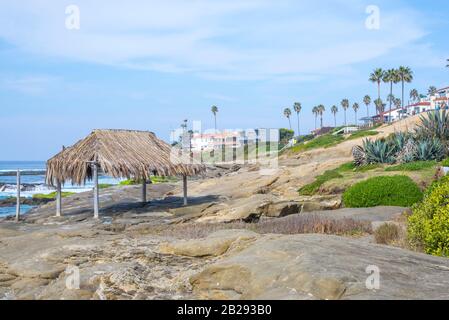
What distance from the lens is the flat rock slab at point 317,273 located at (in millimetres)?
5066

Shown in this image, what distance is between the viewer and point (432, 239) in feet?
29.2

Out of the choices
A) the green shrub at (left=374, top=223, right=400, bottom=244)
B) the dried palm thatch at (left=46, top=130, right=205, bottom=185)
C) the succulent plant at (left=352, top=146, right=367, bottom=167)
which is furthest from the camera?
the succulent plant at (left=352, top=146, right=367, bottom=167)

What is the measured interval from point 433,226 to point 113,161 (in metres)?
13.3

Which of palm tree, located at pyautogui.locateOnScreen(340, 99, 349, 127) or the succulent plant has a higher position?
palm tree, located at pyautogui.locateOnScreen(340, 99, 349, 127)

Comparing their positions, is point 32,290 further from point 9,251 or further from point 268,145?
point 268,145

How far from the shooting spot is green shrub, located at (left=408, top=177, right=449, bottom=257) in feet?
29.1

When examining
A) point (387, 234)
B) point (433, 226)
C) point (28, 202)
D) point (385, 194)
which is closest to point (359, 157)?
point (385, 194)

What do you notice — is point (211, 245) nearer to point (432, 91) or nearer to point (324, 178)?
point (324, 178)

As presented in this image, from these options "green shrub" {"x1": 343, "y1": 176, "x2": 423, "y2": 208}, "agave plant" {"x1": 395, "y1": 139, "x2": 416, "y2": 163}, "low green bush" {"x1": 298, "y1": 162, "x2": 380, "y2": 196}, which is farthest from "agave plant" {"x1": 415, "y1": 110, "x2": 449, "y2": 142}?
"green shrub" {"x1": 343, "y1": 176, "x2": 423, "y2": 208}

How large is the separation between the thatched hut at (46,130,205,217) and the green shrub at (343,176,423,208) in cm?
714

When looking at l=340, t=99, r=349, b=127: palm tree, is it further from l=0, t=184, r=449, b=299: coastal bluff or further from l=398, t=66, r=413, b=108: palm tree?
l=0, t=184, r=449, b=299: coastal bluff

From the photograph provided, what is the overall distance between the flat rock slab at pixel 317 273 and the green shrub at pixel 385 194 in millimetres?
10748

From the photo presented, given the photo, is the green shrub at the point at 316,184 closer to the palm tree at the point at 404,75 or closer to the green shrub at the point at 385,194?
the green shrub at the point at 385,194
